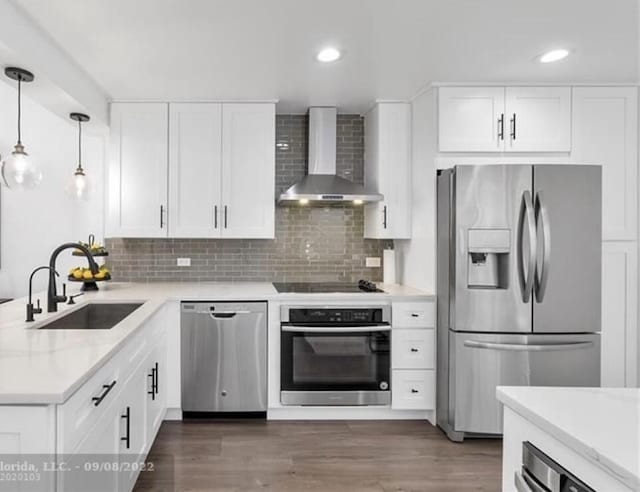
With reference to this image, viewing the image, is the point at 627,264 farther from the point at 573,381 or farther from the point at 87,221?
the point at 87,221

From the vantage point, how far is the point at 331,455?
2.82 metres

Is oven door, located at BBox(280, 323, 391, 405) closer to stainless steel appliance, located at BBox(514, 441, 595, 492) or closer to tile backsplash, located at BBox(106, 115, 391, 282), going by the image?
tile backsplash, located at BBox(106, 115, 391, 282)

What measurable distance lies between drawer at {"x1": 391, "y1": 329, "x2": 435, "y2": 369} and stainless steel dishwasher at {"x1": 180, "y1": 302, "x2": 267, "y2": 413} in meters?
0.94

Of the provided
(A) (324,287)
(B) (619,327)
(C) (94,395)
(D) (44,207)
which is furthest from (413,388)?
(D) (44,207)

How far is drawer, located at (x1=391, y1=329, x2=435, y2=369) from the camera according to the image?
3320mm

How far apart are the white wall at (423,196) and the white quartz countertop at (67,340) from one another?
0.60ft

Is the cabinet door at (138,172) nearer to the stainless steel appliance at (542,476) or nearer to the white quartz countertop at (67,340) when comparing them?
the white quartz countertop at (67,340)

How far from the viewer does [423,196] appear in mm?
3465

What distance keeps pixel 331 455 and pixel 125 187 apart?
2.51 m

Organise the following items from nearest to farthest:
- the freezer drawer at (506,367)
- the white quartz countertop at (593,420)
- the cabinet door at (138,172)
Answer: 1. the white quartz countertop at (593,420)
2. the freezer drawer at (506,367)
3. the cabinet door at (138,172)

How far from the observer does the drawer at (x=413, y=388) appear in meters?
3.32

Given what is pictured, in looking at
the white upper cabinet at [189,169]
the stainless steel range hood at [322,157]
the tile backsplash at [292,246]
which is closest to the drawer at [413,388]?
the tile backsplash at [292,246]

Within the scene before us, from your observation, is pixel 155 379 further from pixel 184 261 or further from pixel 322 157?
pixel 322 157

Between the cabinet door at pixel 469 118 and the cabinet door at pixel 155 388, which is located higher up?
the cabinet door at pixel 469 118
